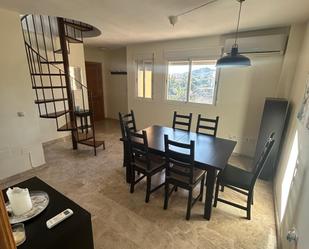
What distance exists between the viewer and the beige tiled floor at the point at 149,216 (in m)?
1.89

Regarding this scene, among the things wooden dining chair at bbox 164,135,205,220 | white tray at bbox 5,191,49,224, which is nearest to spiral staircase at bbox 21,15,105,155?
wooden dining chair at bbox 164,135,205,220

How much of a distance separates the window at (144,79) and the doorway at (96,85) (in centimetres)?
202

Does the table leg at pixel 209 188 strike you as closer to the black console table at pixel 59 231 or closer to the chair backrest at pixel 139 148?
the chair backrest at pixel 139 148

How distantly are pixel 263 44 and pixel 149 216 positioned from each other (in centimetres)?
350

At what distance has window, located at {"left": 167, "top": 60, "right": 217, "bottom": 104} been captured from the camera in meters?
4.08

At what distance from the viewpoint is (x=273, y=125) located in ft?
9.39

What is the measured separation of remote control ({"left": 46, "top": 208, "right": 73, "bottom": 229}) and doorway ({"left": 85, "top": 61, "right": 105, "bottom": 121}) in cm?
557

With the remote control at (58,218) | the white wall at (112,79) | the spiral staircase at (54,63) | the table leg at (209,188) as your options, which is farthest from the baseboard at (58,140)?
the table leg at (209,188)

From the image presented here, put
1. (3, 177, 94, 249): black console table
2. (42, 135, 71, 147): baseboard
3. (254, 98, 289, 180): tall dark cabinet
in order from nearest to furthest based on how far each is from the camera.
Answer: (3, 177, 94, 249): black console table, (254, 98, 289, 180): tall dark cabinet, (42, 135, 71, 147): baseboard

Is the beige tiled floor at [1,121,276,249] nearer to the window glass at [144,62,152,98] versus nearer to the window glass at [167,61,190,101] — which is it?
the window glass at [167,61,190,101]

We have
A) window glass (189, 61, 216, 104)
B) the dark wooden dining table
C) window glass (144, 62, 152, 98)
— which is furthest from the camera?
window glass (144, 62, 152, 98)

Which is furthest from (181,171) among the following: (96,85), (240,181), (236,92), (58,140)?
(96,85)

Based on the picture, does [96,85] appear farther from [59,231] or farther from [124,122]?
[59,231]

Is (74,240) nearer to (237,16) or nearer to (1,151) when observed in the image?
(1,151)
